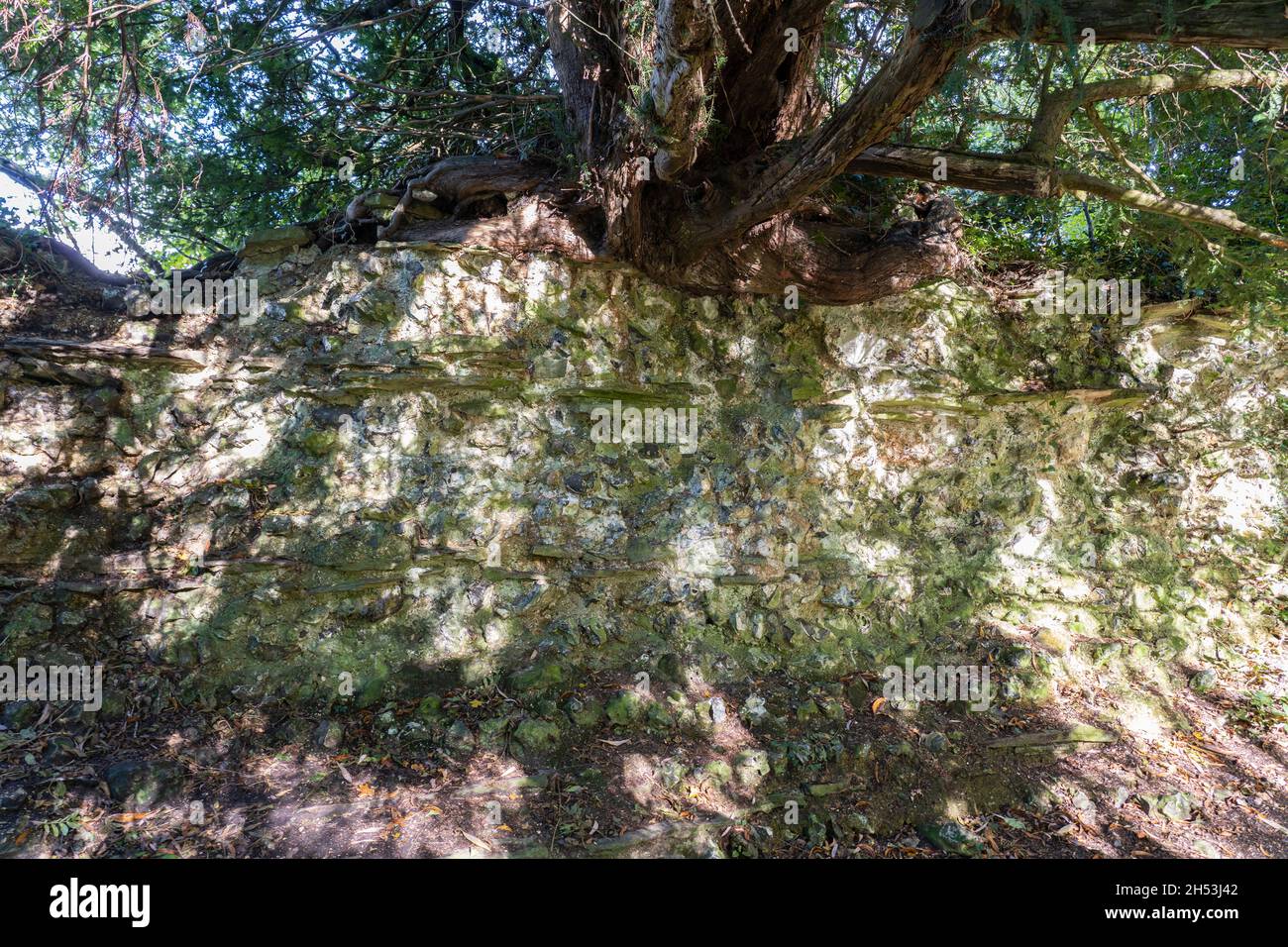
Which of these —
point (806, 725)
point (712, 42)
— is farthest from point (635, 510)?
point (712, 42)

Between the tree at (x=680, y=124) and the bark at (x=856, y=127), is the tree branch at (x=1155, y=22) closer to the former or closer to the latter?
the tree at (x=680, y=124)

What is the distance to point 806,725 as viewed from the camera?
479 cm

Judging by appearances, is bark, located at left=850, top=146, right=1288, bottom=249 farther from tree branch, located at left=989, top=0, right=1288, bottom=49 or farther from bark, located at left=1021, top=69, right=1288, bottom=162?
tree branch, located at left=989, top=0, right=1288, bottom=49

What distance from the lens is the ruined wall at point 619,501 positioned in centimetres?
454

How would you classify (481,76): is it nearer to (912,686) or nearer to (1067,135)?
(1067,135)

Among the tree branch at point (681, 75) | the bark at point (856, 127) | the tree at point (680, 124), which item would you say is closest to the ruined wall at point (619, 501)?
the tree at point (680, 124)

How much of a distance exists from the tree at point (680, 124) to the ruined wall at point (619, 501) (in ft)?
1.94

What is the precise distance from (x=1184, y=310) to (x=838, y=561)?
12.9 feet

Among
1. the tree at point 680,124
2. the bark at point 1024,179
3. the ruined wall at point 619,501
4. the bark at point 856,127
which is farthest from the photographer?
the ruined wall at point 619,501

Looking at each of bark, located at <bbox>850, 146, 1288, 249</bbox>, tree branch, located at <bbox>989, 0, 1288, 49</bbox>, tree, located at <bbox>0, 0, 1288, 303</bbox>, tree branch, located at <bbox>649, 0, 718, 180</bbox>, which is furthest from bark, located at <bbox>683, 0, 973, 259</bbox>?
bark, located at <bbox>850, 146, 1288, 249</bbox>

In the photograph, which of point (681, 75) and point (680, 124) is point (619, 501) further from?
point (681, 75)

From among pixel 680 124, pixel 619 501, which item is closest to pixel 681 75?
pixel 680 124

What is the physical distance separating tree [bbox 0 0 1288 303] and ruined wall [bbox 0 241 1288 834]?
1.94 ft

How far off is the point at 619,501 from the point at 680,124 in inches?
101
